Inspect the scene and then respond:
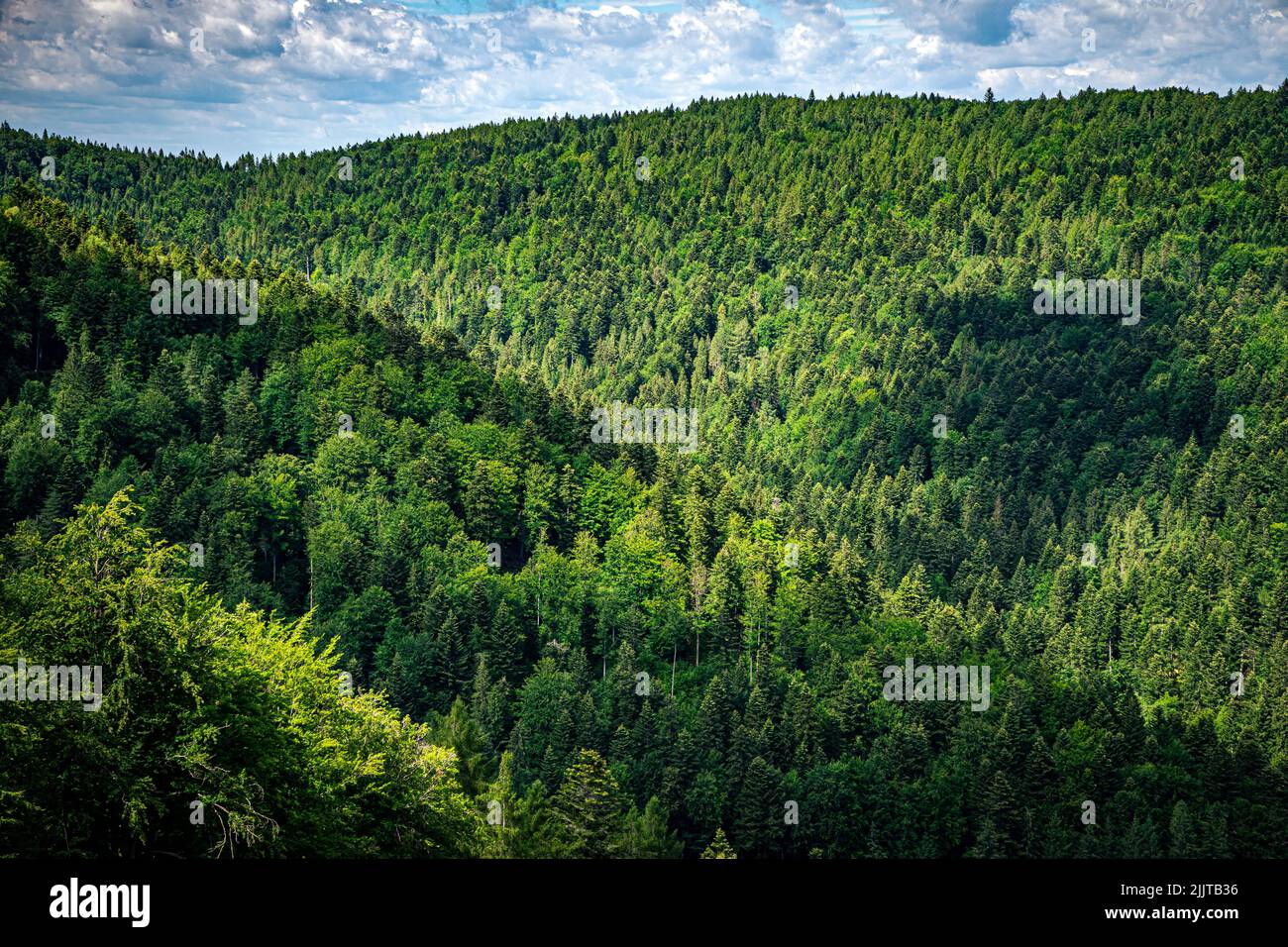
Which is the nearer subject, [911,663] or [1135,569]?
[911,663]

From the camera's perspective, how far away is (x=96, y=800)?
2784 cm

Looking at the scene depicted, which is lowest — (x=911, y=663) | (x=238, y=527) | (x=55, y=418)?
(x=911, y=663)

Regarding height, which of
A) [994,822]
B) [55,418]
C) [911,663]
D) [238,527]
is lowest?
[994,822]

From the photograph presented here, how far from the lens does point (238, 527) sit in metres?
103
